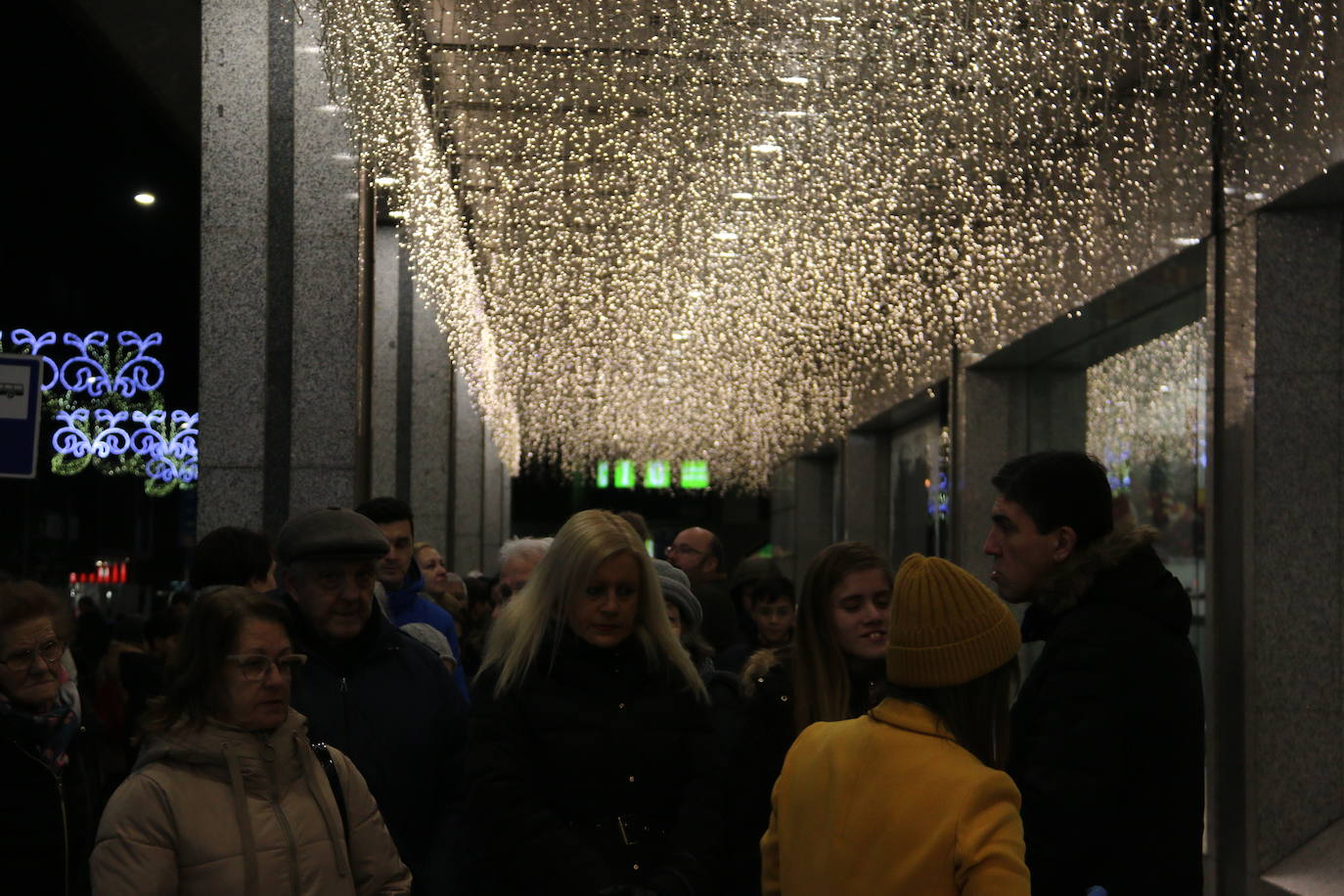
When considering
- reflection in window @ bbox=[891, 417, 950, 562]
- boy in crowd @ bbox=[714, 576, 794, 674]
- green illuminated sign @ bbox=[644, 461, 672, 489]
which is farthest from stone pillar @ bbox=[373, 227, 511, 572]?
green illuminated sign @ bbox=[644, 461, 672, 489]

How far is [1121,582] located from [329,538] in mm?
1768

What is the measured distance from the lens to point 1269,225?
7.68m

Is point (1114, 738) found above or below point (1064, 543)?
below

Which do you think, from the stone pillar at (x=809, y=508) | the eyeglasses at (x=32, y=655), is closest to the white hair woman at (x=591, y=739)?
the eyeglasses at (x=32, y=655)

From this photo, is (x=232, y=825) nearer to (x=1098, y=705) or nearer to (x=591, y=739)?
(x=591, y=739)

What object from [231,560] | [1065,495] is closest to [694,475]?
[231,560]

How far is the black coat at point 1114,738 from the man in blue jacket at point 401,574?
2926 millimetres

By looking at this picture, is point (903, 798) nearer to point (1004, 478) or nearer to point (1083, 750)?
point (1083, 750)

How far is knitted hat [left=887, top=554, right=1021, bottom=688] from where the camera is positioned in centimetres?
252

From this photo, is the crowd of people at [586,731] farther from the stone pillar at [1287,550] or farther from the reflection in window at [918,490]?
the reflection in window at [918,490]

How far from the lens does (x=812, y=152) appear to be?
12883mm

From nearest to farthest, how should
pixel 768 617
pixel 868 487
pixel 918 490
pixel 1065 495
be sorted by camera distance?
pixel 1065 495 < pixel 768 617 < pixel 918 490 < pixel 868 487

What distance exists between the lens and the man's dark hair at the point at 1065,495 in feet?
11.3

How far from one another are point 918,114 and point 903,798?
9.51 m
